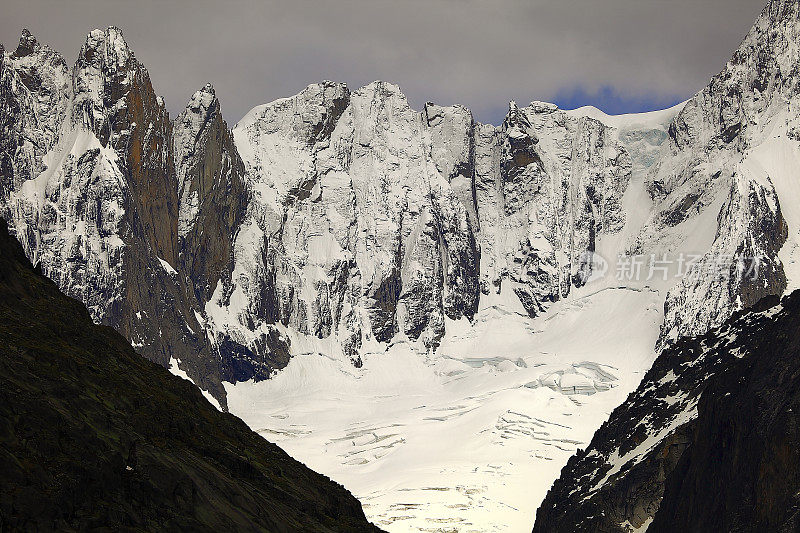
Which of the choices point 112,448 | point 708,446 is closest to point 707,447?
point 708,446

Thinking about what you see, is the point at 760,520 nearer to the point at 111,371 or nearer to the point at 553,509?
the point at 111,371

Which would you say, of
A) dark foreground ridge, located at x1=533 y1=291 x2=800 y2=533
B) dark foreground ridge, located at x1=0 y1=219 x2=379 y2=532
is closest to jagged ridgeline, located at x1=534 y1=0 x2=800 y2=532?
dark foreground ridge, located at x1=533 y1=291 x2=800 y2=533

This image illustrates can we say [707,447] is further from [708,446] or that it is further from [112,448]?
[112,448]

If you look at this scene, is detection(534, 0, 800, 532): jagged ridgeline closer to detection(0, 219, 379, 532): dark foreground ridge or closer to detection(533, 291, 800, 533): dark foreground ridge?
detection(533, 291, 800, 533): dark foreground ridge

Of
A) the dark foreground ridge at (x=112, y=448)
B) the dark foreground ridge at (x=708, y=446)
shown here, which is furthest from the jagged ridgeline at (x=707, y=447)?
the dark foreground ridge at (x=112, y=448)

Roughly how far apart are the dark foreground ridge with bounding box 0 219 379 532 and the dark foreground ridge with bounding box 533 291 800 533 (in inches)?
1640

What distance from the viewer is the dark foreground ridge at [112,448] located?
5491 centimetres

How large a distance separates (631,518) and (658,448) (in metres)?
8.48

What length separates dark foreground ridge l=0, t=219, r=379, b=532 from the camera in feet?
180

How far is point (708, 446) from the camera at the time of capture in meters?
138

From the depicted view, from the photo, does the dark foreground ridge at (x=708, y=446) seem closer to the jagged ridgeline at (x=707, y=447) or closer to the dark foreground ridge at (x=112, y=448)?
the jagged ridgeline at (x=707, y=447)

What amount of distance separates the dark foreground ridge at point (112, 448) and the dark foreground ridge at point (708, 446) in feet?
137

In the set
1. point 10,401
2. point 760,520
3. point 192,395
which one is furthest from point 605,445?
point 10,401

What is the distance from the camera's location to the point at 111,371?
78.1m
